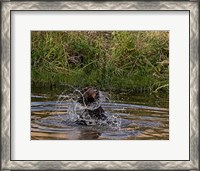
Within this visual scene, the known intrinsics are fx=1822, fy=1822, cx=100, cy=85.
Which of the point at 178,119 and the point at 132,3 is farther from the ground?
the point at 132,3

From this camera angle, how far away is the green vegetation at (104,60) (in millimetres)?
16203

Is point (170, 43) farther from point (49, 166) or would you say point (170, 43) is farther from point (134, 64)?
point (49, 166)

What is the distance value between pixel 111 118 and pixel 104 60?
55cm

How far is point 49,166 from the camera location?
1600 centimetres

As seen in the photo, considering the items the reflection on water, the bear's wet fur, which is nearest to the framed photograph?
the reflection on water

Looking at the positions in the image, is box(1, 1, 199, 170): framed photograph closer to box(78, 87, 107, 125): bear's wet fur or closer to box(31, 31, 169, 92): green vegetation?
box(31, 31, 169, 92): green vegetation

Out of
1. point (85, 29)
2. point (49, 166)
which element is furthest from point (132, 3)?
point (49, 166)

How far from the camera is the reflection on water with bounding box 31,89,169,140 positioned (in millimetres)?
16109

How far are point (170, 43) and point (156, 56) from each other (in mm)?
260

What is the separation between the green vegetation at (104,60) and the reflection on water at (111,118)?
12cm

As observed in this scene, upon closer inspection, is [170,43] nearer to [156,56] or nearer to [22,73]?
[156,56]

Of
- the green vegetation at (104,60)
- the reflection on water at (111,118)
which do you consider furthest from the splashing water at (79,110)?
the green vegetation at (104,60)

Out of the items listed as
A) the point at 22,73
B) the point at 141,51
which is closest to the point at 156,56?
the point at 141,51

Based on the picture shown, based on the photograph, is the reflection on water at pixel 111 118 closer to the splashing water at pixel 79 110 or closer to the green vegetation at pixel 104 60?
the splashing water at pixel 79 110
